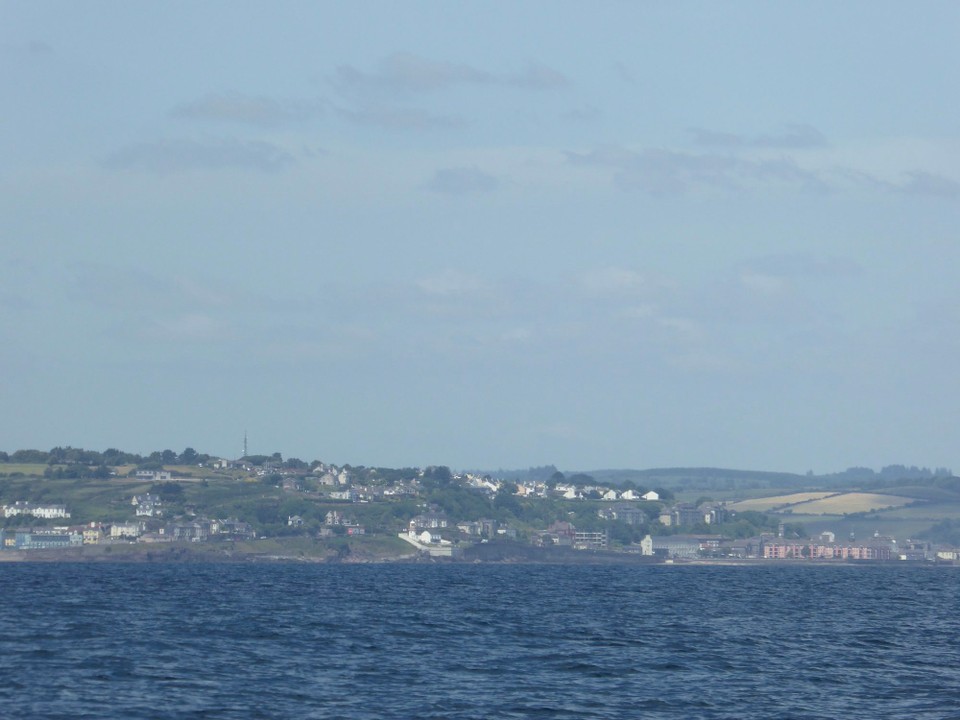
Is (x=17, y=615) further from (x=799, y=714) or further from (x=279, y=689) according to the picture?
(x=799, y=714)

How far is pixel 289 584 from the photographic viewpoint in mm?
147500

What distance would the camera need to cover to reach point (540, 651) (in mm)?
70688

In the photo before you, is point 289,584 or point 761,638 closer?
point 761,638

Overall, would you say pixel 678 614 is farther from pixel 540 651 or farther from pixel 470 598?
pixel 540 651

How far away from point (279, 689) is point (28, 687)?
951 cm

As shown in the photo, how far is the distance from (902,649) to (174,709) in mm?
40917

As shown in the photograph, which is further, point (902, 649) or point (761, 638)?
point (761, 638)

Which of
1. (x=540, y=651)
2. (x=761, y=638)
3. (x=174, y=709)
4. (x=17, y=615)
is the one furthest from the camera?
(x=17, y=615)

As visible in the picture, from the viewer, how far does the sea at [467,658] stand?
52562 mm

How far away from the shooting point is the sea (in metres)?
52.6

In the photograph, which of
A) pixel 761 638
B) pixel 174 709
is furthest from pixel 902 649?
pixel 174 709

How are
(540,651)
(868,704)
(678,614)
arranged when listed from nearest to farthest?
1. (868,704)
2. (540,651)
3. (678,614)

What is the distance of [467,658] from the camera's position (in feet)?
221

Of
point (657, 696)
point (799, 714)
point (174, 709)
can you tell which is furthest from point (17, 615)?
point (799, 714)
